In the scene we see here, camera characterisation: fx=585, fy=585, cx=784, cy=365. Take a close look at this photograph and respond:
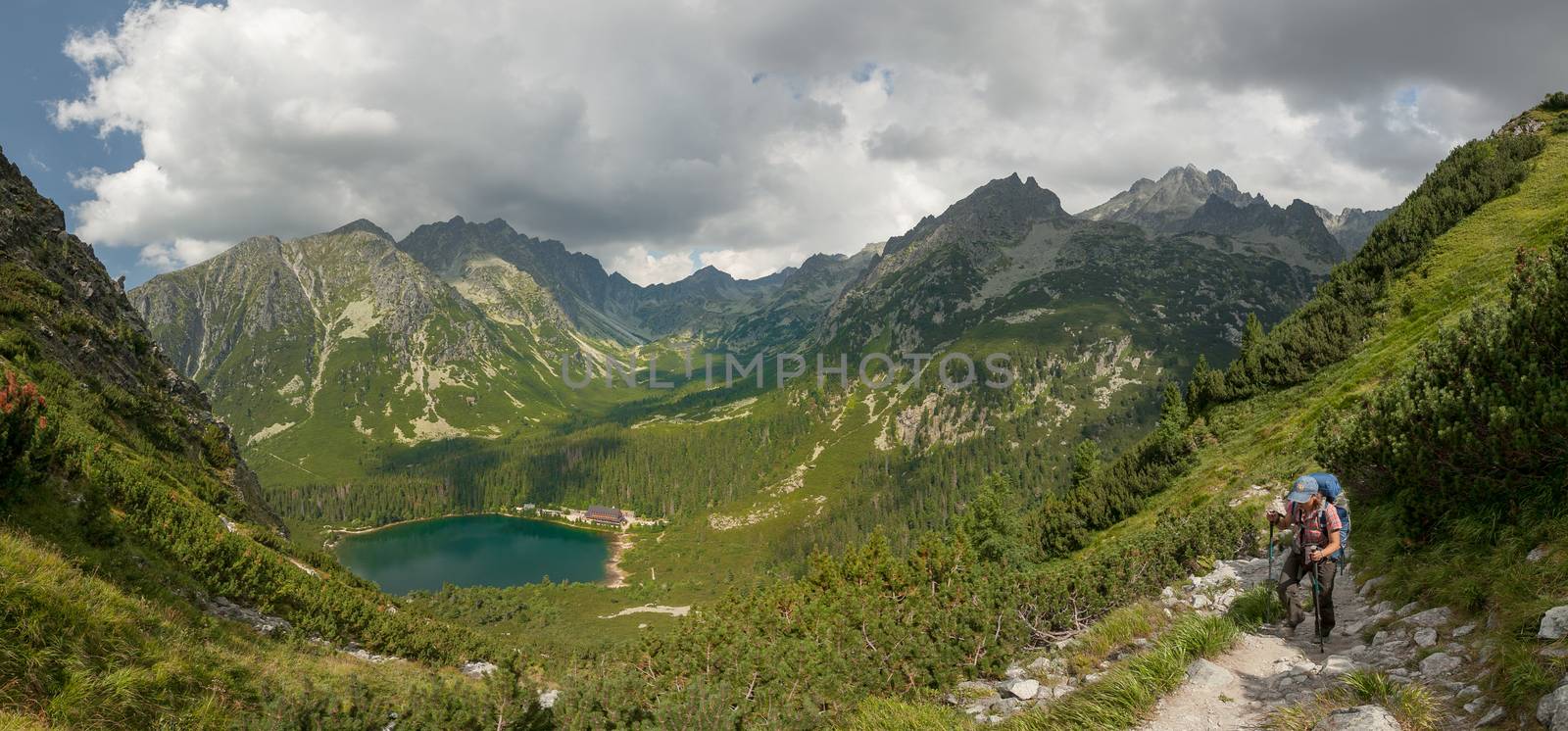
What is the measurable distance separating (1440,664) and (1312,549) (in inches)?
110

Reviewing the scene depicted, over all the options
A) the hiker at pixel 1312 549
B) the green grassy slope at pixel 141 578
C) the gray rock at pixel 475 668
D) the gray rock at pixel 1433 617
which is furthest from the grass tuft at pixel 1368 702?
the gray rock at pixel 475 668

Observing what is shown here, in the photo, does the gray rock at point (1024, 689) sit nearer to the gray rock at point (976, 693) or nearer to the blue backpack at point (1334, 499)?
the gray rock at point (976, 693)

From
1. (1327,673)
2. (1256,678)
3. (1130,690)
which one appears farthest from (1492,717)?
(1130,690)

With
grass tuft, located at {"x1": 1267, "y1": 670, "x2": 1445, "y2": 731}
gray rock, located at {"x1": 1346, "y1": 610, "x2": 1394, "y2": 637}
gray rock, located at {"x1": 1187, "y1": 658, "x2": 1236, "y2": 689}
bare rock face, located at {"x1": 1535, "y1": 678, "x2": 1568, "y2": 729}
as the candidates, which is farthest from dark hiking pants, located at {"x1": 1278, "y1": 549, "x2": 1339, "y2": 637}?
bare rock face, located at {"x1": 1535, "y1": 678, "x2": 1568, "y2": 729}

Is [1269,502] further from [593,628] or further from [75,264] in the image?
[593,628]

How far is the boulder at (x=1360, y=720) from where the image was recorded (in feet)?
17.7

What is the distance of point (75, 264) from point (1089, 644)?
253 feet

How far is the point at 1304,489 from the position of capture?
977cm

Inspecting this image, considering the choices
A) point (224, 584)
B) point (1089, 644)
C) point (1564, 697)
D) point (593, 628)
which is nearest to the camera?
point (1564, 697)

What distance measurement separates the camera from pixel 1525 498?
27.8 ft

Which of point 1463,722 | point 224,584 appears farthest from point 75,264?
point 1463,722

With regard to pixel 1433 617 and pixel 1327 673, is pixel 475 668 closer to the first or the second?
pixel 1327 673

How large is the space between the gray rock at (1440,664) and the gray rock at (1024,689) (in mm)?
5079

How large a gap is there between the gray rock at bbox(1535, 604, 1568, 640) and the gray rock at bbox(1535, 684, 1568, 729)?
47.2 inches
